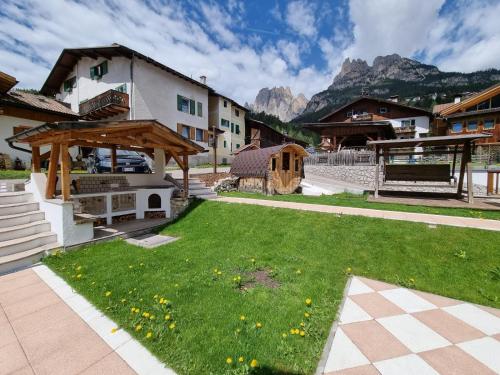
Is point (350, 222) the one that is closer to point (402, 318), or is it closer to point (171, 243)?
point (402, 318)

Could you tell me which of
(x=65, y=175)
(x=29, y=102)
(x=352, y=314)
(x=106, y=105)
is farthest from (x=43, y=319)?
(x=29, y=102)

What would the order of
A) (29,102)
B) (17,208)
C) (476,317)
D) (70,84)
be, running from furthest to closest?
(70,84) → (29,102) → (17,208) → (476,317)

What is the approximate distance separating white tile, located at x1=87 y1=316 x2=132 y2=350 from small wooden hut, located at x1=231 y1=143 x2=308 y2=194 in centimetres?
1067

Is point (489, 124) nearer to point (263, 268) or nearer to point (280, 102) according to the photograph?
point (263, 268)

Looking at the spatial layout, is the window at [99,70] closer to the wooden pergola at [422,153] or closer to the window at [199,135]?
the window at [199,135]

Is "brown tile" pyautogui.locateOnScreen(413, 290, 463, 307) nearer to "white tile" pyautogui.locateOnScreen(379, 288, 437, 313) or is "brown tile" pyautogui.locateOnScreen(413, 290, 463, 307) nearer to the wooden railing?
"white tile" pyautogui.locateOnScreen(379, 288, 437, 313)

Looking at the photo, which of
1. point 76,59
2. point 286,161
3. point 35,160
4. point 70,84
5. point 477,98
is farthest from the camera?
point 477,98

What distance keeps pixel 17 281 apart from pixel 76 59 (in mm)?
25814

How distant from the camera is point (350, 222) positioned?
6168mm

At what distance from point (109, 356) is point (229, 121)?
102 ft

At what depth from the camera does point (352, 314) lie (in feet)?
10.5

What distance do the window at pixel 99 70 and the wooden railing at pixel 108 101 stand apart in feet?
9.29

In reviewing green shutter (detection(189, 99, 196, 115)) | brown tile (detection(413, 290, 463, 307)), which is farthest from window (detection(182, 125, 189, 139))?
brown tile (detection(413, 290, 463, 307))

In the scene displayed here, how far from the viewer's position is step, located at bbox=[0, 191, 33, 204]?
20.3ft
